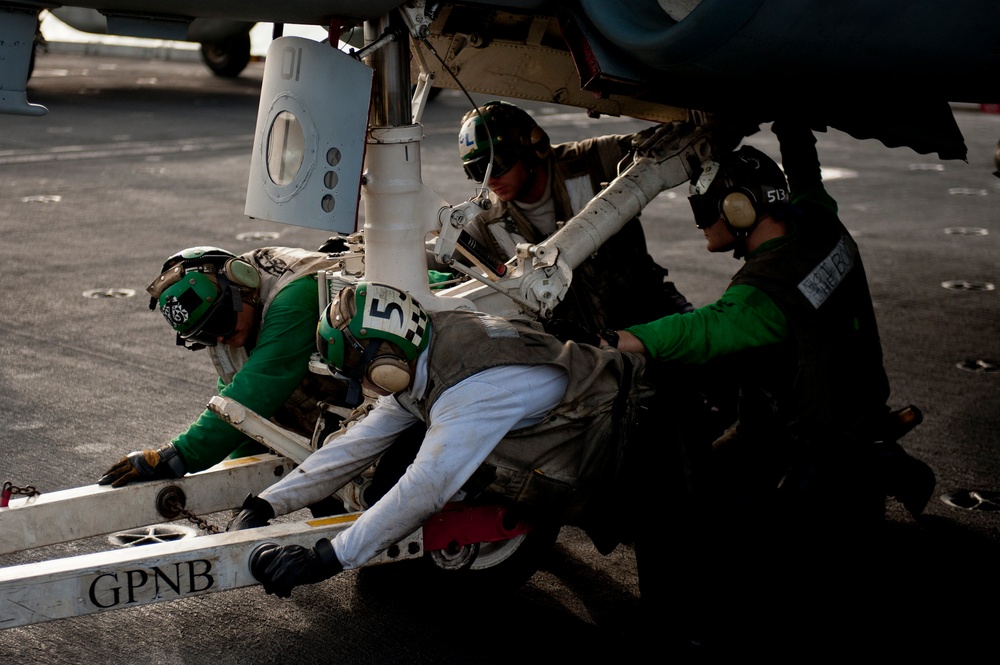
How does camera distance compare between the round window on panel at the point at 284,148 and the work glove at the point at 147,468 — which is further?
the work glove at the point at 147,468

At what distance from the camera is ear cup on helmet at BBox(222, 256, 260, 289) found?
13.5 ft

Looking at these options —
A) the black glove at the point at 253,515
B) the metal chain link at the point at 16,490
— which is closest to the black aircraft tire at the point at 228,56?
the metal chain link at the point at 16,490

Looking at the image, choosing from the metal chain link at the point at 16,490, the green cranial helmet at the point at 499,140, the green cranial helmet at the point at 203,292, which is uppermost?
the green cranial helmet at the point at 499,140

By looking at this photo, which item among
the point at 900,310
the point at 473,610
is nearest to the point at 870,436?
the point at 473,610

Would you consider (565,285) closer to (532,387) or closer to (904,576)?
(532,387)

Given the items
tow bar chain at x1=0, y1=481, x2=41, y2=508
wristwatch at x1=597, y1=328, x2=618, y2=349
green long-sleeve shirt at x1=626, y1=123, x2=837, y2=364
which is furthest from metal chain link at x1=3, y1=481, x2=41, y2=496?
green long-sleeve shirt at x1=626, y1=123, x2=837, y2=364

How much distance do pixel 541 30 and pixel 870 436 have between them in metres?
2.02

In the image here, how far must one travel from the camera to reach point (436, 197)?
4109mm

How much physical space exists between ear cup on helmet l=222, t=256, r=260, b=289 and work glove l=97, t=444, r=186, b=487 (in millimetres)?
627

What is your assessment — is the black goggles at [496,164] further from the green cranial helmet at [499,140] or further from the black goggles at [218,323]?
the black goggles at [218,323]

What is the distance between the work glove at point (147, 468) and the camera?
3.88 meters

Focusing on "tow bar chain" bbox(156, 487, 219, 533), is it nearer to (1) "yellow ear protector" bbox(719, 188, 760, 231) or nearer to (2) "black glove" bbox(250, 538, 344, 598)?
(2) "black glove" bbox(250, 538, 344, 598)

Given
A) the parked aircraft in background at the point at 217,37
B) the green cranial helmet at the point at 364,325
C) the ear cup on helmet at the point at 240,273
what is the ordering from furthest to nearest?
the parked aircraft in background at the point at 217,37, the ear cup on helmet at the point at 240,273, the green cranial helmet at the point at 364,325

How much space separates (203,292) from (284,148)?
0.59m
